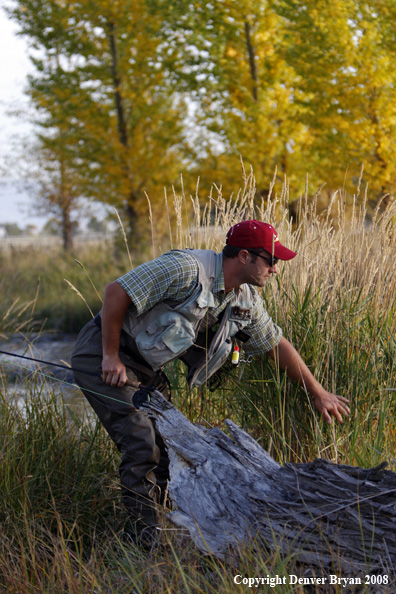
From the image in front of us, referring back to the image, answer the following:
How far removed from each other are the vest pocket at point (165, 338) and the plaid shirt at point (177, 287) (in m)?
0.09

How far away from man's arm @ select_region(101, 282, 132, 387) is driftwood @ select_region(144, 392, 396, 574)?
0.38 meters

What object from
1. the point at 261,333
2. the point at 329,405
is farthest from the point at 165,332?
the point at 329,405

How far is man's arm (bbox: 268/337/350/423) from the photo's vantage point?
2.96 meters

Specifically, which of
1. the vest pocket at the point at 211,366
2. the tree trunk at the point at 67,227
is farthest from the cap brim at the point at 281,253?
the tree trunk at the point at 67,227

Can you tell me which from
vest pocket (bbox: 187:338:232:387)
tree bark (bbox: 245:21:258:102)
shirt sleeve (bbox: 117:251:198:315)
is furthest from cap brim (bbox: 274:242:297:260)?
tree bark (bbox: 245:21:258:102)

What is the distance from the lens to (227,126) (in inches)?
402

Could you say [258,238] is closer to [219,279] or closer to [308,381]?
[219,279]

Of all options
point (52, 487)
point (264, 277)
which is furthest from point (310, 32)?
point (52, 487)

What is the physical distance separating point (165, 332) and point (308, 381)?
0.69 metres

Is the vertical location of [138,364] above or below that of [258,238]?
below

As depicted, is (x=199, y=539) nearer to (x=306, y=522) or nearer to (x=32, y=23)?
(x=306, y=522)

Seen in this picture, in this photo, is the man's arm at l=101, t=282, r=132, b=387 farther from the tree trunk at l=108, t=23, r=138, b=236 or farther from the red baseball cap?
the tree trunk at l=108, t=23, r=138, b=236

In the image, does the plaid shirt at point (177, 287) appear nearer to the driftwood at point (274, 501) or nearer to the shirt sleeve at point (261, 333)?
the shirt sleeve at point (261, 333)

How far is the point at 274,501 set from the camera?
2348 millimetres
